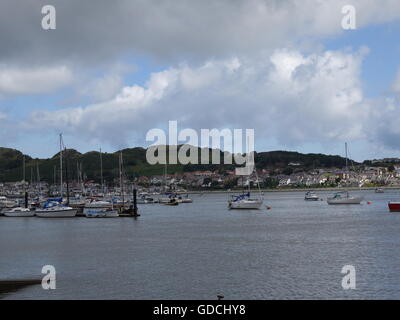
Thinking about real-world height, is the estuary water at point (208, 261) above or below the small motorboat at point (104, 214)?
below

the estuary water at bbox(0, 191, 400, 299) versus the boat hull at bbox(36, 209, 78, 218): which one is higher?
the boat hull at bbox(36, 209, 78, 218)

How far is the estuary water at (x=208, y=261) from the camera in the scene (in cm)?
2864

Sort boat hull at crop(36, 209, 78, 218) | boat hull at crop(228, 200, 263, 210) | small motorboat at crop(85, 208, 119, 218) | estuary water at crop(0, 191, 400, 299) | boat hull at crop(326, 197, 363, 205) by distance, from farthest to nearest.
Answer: boat hull at crop(326, 197, 363, 205) → boat hull at crop(228, 200, 263, 210) → boat hull at crop(36, 209, 78, 218) → small motorboat at crop(85, 208, 119, 218) → estuary water at crop(0, 191, 400, 299)

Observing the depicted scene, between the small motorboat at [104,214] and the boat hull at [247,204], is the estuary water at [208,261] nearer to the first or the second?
the small motorboat at [104,214]

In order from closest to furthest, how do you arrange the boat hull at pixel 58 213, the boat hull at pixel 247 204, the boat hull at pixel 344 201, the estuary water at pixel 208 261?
the estuary water at pixel 208 261, the boat hull at pixel 58 213, the boat hull at pixel 247 204, the boat hull at pixel 344 201

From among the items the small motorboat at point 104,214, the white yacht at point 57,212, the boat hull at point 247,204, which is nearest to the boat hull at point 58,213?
the white yacht at point 57,212

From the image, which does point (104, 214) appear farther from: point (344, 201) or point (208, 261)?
point (344, 201)

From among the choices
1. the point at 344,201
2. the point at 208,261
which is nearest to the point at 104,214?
the point at 208,261

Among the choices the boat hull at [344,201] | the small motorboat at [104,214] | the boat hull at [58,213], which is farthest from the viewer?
the boat hull at [344,201]

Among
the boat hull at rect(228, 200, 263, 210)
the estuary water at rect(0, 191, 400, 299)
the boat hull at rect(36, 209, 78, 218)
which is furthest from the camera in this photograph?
the boat hull at rect(228, 200, 263, 210)

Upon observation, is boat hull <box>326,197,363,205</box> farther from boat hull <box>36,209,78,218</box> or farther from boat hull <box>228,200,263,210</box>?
boat hull <box>36,209,78,218</box>

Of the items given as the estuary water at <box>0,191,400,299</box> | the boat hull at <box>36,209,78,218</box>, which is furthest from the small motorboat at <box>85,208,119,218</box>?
the estuary water at <box>0,191,400,299</box>

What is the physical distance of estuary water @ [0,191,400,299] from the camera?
28641 millimetres
